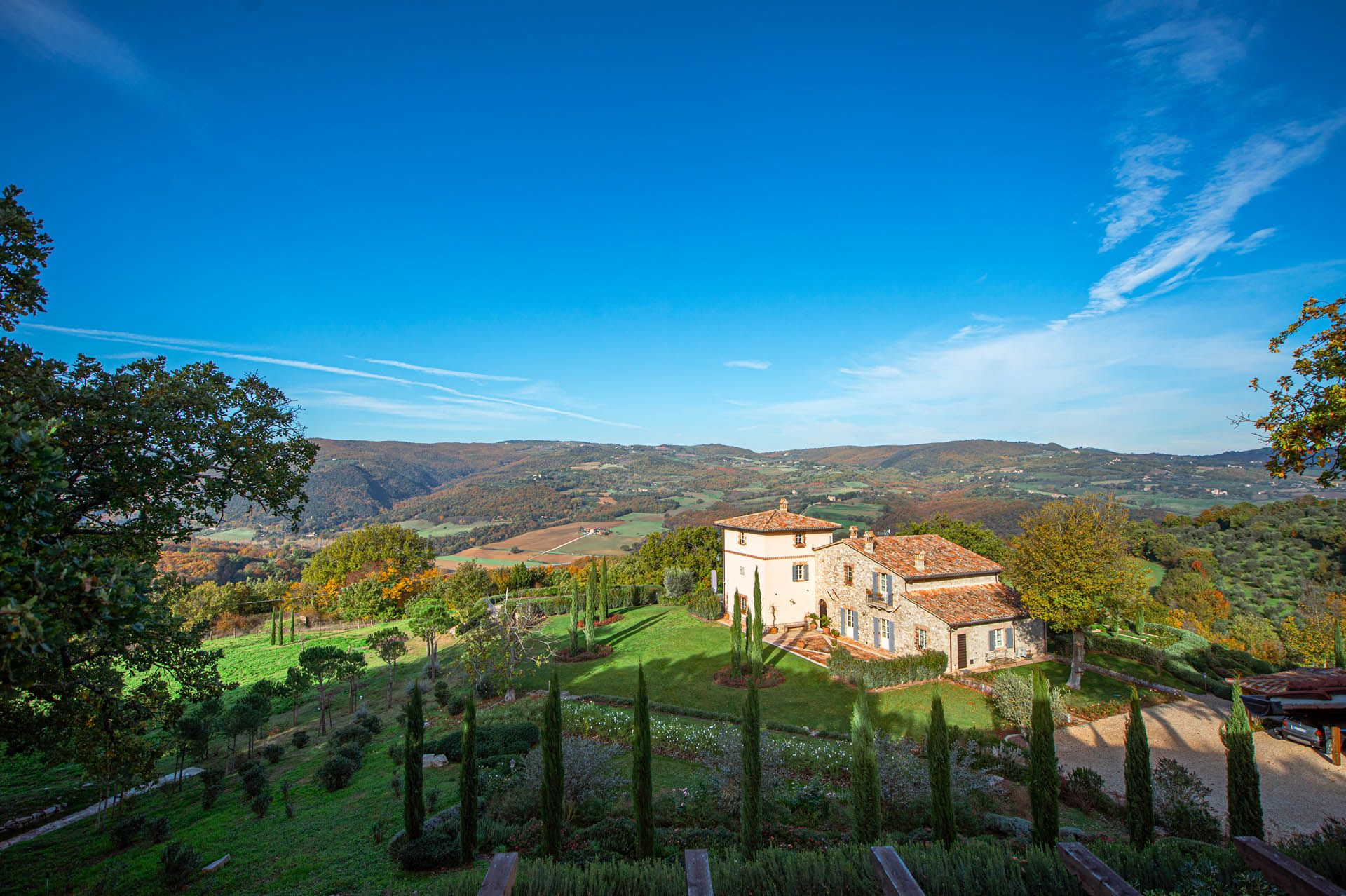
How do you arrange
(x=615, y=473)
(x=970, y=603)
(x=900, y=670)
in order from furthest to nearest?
(x=615, y=473) < (x=970, y=603) < (x=900, y=670)

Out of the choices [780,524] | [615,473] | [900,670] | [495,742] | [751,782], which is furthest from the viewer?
[615,473]

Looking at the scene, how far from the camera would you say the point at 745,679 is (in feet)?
70.3

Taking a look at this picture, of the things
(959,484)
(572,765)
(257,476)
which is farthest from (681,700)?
(959,484)

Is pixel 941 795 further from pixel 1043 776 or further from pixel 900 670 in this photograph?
pixel 900 670

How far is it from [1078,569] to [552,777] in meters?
18.5

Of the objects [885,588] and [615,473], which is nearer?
[885,588]

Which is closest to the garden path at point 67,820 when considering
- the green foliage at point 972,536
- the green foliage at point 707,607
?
the green foliage at point 707,607

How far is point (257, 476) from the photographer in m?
8.30

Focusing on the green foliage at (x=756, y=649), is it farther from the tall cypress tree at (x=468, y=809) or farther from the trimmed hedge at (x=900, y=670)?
the tall cypress tree at (x=468, y=809)

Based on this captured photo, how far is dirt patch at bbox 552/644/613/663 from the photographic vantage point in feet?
82.6

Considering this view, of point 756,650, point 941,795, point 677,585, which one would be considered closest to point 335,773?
point 756,650

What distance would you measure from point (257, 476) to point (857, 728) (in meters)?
10.9

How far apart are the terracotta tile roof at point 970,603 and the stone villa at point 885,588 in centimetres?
4

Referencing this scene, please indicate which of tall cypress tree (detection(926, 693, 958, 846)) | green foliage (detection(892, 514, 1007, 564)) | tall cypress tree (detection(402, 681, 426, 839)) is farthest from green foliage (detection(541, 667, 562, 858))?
green foliage (detection(892, 514, 1007, 564))
